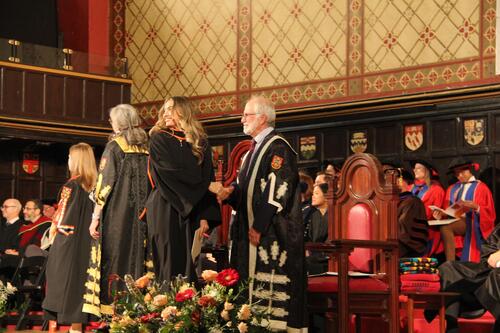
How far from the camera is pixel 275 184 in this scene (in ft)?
22.0

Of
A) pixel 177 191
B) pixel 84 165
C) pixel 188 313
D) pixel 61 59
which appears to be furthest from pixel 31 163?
pixel 188 313

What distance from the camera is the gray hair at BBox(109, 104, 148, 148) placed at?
26.8ft

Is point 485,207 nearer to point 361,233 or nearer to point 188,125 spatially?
point 361,233

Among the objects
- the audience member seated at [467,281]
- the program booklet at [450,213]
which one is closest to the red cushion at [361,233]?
the audience member seated at [467,281]

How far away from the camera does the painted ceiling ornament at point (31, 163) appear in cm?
1664

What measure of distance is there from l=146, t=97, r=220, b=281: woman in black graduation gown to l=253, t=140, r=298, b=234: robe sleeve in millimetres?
463

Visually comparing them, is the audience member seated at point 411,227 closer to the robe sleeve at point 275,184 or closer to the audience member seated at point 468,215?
the audience member seated at point 468,215

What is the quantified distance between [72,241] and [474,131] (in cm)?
580

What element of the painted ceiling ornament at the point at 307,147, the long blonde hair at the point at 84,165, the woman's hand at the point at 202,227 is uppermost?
the painted ceiling ornament at the point at 307,147

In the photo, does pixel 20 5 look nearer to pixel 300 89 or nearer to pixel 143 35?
pixel 143 35

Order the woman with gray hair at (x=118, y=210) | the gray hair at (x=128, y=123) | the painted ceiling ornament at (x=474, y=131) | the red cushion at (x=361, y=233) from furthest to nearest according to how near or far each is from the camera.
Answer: the painted ceiling ornament at (x=474, y=131) < the gray hair at (x=128, y=123) < the woman with gray hair at (x=118, y=210) < the red cushion at (x=361, y=233)

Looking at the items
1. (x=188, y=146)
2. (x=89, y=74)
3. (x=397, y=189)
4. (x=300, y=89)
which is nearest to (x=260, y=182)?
(x=188, y=146)

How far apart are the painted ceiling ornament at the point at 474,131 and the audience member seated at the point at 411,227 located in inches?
120

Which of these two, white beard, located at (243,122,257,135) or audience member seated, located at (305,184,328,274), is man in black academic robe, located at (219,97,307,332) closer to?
white beard, located at (243,122,257,135)
